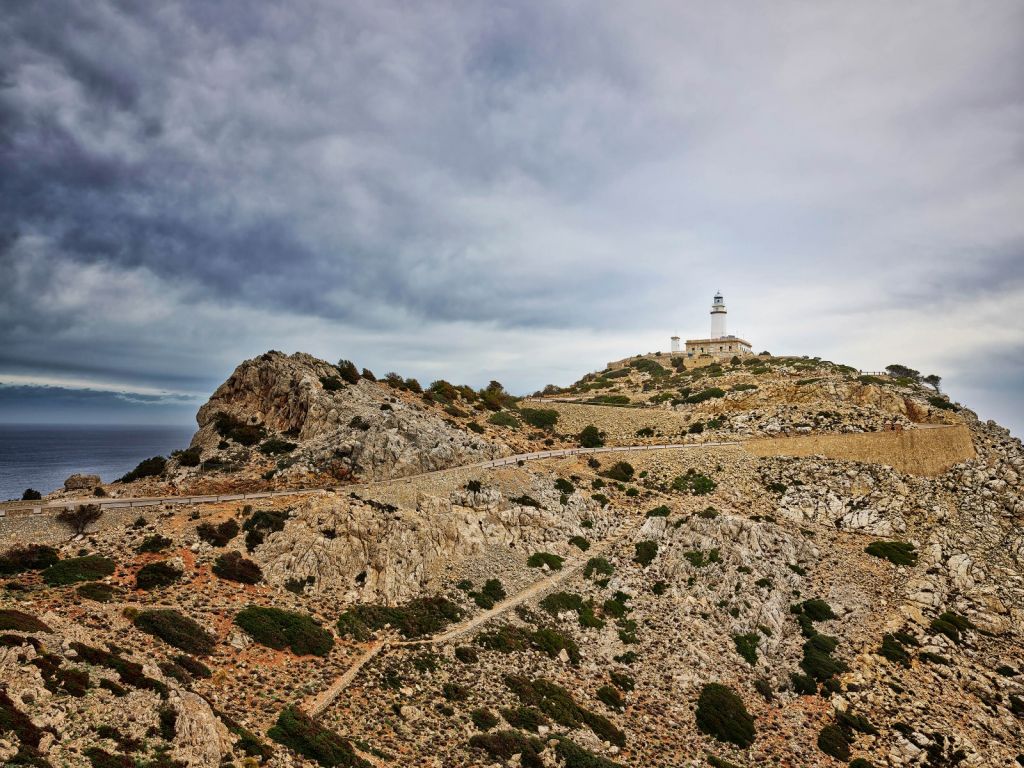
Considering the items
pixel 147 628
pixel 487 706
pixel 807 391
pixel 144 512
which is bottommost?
pixel 487 706

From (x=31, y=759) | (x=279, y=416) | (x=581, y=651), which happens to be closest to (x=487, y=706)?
(x=581, y=651)

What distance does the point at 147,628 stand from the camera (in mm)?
20953

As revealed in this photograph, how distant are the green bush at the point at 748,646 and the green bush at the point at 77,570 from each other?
3409cm

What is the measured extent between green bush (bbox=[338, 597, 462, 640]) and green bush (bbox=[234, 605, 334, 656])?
1.57 metres

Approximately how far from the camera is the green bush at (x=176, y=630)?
819 inches

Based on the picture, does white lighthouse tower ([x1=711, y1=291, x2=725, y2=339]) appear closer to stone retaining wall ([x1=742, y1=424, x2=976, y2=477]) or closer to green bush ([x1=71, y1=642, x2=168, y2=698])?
stone retaining wall ([x1=742, y1=424, x2=976, y2=477])

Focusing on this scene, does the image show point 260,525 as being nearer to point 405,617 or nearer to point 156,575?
point 156,575

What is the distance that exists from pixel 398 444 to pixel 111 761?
2961cm

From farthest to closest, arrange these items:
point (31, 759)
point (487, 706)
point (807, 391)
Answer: point (807, 391) < point (487, 706) < point (31, 759)

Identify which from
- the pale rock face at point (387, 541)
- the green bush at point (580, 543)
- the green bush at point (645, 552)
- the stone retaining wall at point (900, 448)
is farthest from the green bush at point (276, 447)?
the stone retaining wall at point (900, 448)

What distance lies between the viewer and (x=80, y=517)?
27.9 m

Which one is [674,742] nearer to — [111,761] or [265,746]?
[265,746]

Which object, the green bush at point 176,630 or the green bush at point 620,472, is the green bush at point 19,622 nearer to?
the green bush at point 176,630

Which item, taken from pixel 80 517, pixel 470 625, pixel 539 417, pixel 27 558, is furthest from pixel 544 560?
pixel 539 417
